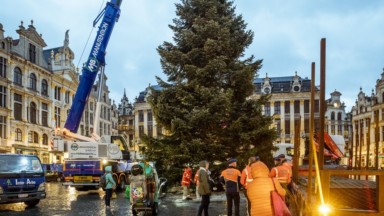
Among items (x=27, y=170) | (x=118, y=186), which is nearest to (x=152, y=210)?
(x=27, y=170)

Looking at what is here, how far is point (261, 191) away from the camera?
6.67m

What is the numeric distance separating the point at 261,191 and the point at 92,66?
66.5 feet

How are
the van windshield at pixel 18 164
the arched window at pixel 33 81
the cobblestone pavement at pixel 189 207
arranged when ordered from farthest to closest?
the arched window at pixel 33 81 → the van windshield at pixel 18 164 → the cobblestone pavement at pixel 189 207

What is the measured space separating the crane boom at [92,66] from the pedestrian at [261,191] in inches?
788

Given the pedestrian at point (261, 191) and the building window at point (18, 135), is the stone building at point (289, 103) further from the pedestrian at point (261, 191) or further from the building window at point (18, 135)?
the pedestrian at point (261, 191)

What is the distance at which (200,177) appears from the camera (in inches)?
463

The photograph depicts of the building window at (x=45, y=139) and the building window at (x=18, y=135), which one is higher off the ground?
the building window at (x=18, y=135)

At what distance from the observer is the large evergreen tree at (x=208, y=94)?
20052 millimetres

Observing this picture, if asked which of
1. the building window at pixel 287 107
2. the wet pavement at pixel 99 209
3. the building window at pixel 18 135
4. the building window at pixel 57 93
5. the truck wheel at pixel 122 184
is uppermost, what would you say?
the building window at pixel 57 93

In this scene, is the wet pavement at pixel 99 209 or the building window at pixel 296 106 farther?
the building window at pixel 296 106

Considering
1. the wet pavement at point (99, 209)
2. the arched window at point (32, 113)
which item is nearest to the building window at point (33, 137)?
the arched window at point (32, 113)

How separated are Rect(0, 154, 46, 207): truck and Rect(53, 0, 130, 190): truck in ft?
21.8

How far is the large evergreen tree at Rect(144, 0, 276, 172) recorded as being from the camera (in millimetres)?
20052

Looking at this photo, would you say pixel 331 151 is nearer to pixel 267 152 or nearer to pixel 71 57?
pixel 267 152
